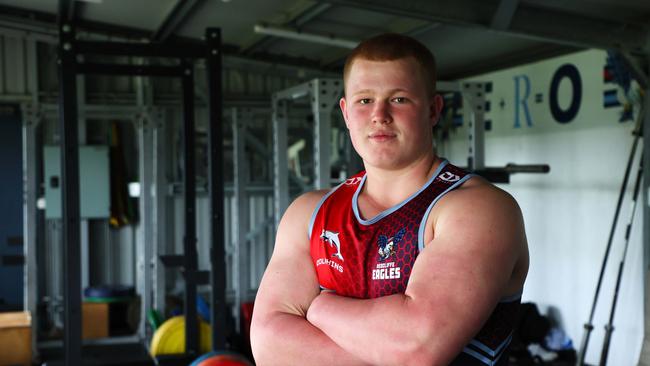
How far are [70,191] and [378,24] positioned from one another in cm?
297

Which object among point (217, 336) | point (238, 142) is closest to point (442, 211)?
point (217, 336)

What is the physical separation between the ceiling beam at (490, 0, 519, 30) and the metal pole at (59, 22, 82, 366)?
2378 mm

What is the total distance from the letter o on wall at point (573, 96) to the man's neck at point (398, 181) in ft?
14.6

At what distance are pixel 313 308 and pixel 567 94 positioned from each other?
476 cm

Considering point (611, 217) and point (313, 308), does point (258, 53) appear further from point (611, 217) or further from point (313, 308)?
point (313, 308)

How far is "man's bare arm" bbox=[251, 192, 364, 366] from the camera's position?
1271 millimetres

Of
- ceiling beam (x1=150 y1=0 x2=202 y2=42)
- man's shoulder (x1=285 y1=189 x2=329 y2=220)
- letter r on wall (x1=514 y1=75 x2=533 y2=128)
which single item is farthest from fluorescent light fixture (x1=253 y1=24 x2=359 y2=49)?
man's shoulder (x1=285 y1=189 x2=329 y2=220)

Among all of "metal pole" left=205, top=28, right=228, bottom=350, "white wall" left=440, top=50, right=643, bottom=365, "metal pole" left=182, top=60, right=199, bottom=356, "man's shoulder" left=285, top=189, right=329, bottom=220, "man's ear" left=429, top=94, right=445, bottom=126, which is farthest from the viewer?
"white wall" left=440, top=50, right=643, bottom=365

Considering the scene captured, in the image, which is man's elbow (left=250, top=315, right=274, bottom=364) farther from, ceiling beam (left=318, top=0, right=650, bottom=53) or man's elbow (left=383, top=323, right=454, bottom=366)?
ceiling beam (left=318, top=0, right=650, bottom=53)

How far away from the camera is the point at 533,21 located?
3.94 meters

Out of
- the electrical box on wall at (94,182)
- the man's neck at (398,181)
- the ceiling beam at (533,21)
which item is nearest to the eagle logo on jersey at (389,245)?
the man's neck at (398,181)

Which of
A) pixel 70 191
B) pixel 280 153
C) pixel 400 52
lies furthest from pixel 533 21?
pixel 400 52

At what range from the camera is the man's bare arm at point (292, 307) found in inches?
50.0

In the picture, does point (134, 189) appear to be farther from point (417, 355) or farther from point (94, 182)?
point (417, 355)
